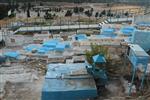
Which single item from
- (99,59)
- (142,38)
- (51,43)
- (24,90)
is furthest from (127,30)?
(24,90)

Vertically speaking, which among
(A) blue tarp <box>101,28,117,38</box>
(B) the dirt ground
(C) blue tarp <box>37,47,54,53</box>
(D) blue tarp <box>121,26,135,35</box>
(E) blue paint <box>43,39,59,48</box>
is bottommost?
(B) the dirt ground

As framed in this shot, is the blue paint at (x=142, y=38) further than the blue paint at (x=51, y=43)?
No

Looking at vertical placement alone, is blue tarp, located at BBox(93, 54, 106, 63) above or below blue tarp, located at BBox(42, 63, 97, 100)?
above

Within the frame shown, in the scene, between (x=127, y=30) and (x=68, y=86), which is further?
(x=127, y=30)

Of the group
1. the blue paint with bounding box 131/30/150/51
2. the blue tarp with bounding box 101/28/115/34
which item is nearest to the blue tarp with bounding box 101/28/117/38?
the blue tarp with bounding box 101/28/115/34

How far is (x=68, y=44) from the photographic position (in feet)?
66.1

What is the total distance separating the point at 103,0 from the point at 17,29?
1016 inches

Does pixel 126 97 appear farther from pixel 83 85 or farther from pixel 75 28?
pixel 75 28

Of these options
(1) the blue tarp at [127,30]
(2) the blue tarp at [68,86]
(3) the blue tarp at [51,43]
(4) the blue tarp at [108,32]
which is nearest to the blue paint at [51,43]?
(3) the blue tarp at [51,43]

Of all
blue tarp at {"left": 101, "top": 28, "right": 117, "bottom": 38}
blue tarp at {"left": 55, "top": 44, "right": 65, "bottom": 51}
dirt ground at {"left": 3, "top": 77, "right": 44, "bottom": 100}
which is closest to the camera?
dirt ground at {"left": 3, "top": 77, "right": 44, "bottom": 100}

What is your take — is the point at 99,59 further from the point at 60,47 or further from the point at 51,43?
the point at 51,43

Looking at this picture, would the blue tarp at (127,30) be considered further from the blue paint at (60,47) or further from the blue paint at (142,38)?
the blue paint at (142,38)

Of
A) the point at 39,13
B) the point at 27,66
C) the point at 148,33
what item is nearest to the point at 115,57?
the point at 148,33

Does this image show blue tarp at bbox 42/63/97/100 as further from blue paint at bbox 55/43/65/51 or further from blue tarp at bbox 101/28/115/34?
blue tarp at bbox 101/28/115/34
